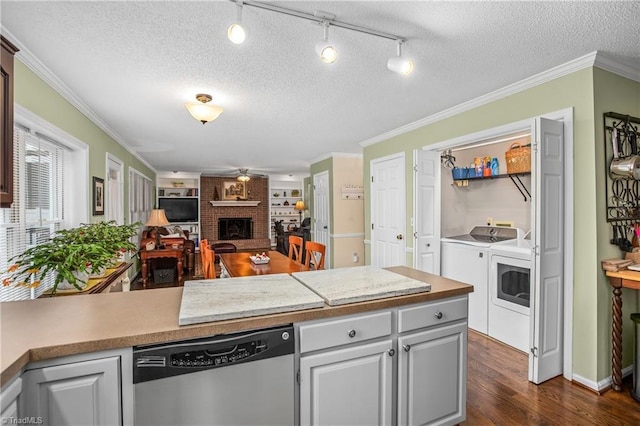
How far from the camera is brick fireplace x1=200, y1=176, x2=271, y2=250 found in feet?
31.9

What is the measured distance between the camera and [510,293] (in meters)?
3.01

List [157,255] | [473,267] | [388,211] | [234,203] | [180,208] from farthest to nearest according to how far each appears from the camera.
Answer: [234,203] < [180,208] < [157,255] < [388,211] < [473,267]

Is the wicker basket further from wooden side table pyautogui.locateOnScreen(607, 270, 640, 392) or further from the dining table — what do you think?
the dining table

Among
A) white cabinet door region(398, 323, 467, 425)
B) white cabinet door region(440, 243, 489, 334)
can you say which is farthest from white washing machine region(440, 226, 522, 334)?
white cabinet door region(398, 323, 467, 425)

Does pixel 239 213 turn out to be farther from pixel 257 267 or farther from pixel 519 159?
pixel 519 159

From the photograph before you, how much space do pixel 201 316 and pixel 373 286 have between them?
0.87m

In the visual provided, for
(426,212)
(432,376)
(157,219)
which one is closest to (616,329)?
Answer: (432,376)

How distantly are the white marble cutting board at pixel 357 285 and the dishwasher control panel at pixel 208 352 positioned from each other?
296 millimetres

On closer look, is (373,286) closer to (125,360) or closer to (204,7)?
(125,360)

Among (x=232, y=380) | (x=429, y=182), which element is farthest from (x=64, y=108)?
(x=429, y=182)

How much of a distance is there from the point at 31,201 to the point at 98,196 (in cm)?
120

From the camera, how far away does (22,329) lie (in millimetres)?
1176

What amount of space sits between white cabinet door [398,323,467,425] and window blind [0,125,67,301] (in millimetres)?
2397

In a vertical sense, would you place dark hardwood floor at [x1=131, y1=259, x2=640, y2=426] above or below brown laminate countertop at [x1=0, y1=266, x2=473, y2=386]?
below
